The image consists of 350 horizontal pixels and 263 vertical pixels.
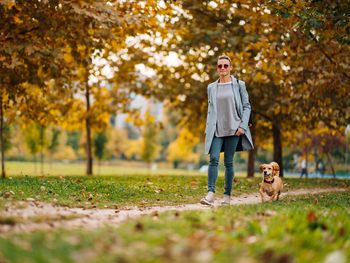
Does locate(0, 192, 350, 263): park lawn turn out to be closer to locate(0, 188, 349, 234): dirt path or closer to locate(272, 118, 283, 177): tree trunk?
locate(0, 188, 349, 234): dirt path

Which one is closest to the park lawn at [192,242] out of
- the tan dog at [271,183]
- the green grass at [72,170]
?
the tan dog at [271,183]

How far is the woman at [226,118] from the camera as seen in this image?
29.1 ft

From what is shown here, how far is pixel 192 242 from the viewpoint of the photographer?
4383 mm

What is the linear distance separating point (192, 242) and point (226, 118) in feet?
15.3

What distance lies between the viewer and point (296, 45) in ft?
52.8

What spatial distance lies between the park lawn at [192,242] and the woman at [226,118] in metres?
3.17

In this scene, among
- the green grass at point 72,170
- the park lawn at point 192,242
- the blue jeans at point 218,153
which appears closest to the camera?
the park lawn at point 192,242

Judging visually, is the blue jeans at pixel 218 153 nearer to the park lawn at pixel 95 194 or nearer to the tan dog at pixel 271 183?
the tan dog at pixel 271 183

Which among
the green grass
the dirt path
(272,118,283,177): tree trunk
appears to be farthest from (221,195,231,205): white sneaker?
the green grass

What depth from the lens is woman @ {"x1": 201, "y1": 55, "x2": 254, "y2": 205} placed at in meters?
8.87

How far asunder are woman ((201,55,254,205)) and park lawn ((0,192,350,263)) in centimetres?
317

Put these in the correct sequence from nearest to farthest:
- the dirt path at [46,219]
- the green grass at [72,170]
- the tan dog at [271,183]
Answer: the dirt path at [46,219] → the tan dog at [271,183] → the green grass at [72,170]

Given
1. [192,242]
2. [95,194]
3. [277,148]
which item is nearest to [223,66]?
[95,194]

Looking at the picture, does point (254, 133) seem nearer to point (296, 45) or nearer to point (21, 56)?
point (296, 45)
